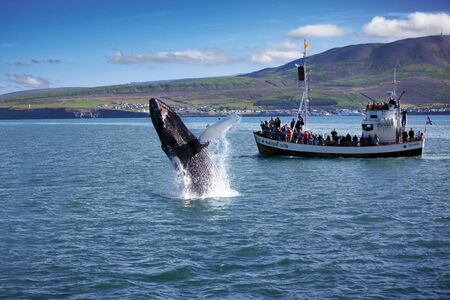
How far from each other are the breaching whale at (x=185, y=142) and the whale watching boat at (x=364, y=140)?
1078 inches

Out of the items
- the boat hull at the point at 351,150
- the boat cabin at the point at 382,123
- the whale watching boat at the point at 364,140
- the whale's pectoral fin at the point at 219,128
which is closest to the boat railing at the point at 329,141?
the whale watching boat at the point at 364,140

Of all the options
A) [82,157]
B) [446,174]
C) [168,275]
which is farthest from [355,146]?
[168,275]

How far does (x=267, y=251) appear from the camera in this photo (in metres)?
18.3

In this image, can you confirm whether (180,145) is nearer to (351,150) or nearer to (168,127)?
(168,127)

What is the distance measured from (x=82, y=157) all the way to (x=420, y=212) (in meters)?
38.2

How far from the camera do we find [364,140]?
52.7 m

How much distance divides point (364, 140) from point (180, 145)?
1280 inches

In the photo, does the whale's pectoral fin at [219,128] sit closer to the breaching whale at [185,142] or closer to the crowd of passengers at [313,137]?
the breaching whale at [185,142]

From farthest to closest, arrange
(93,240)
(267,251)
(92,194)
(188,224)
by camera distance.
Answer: (92,194) → (188,224) → (93,240) → (267,251)

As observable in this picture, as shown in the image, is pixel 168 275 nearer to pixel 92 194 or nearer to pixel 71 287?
pixel 71 287

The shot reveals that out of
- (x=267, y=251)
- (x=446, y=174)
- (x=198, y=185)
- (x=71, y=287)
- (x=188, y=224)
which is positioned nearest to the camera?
(x=71, y=287)

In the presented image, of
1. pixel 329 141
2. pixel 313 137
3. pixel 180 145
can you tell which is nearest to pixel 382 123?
pixel 329 141

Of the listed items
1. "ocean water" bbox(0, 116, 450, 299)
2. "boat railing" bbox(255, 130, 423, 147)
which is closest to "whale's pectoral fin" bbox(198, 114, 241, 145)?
"ocean water" bbox(0, 116, 450, 299)

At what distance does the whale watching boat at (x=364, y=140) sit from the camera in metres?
52.1
